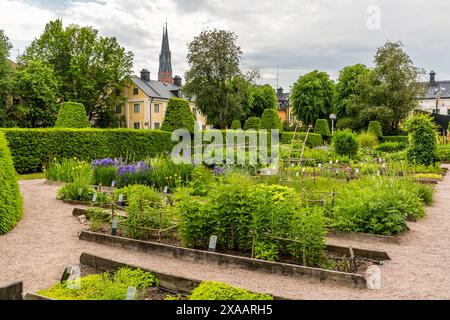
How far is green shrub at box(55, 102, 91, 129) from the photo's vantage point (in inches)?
728

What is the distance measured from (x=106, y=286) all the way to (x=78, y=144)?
14567mm

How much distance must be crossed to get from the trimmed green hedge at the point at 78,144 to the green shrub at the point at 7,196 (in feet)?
29.2

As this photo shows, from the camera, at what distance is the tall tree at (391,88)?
3550 centimetres

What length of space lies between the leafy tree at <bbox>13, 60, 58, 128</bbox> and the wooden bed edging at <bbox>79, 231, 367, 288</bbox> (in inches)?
1045

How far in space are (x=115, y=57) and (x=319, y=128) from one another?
74.0 feet

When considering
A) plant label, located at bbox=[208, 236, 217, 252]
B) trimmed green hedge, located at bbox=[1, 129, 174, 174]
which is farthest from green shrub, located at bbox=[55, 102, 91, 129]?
plant label, located at bbox=[208, 236, 217, 252]

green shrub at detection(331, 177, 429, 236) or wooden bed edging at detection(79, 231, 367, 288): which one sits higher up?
green shrub at detection(331, 177, 429, 236)

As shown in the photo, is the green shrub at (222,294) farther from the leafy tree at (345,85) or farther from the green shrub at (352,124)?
the leafy tree at (345,85)

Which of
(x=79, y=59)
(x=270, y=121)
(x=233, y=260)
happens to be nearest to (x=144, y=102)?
(x=79, y=59)

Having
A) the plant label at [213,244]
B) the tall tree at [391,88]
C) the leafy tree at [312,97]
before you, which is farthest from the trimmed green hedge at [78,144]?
the leafy tree at [312,97]

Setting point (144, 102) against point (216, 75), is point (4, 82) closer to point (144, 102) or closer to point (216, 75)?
point (216, 75)

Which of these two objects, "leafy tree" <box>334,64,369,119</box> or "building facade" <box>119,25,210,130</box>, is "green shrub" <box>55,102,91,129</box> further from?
"leafy tree" <box>334,64,369,119</box>
